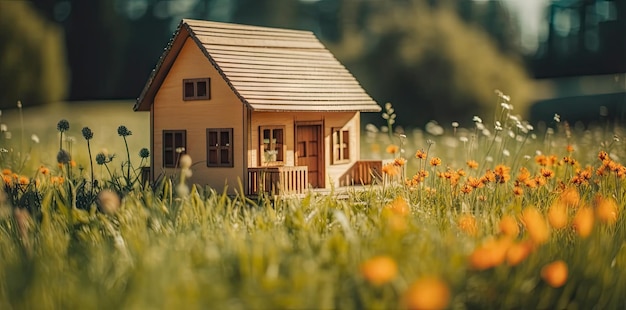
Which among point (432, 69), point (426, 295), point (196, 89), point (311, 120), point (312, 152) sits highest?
point (432, 69)

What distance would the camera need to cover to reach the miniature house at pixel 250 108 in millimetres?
9477

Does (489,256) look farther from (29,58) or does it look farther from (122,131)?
(29,58)

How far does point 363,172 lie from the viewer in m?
10.9

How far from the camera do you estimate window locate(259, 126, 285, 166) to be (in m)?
9.51

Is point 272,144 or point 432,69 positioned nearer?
point 272,144

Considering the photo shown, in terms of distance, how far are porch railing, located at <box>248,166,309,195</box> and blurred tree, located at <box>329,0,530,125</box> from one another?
17.5m

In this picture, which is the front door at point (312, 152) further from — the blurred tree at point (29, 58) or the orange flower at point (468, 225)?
the blurred tree at point (29, 58)

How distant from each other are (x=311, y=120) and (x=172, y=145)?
5.32ft

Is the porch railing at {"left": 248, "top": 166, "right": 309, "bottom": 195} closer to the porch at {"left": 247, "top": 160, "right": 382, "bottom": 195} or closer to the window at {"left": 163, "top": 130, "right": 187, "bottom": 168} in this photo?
the porch at {"left": 247, "top": 160, "right": 382, "bottom": 195}

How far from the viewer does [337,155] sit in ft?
34.9

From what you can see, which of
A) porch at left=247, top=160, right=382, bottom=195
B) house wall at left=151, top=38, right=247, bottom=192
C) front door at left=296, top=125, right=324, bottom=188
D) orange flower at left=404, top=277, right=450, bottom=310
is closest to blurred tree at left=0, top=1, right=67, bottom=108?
house wall at left=151, top=38, right=247, bottom=192

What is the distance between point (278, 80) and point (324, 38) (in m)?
21.0

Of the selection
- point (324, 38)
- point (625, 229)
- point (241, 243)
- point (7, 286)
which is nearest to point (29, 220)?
point (7, 286)

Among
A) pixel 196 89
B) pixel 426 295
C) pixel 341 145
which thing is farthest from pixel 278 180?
pixel 426 295
